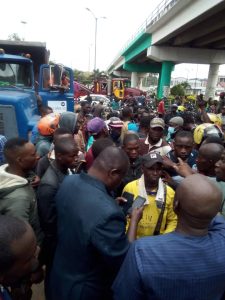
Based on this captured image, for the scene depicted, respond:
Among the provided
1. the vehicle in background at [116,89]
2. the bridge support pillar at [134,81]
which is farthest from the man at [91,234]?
the bridge support pillar at [134,81]

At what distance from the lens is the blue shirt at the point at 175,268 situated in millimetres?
1441

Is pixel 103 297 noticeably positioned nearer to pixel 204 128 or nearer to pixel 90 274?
pixel 90 274

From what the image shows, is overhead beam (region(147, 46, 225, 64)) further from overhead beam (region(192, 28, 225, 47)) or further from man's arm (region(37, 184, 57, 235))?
man's arm (region(37, 184, 57, 235))

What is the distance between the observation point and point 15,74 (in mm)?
6973

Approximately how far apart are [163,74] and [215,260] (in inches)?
1052

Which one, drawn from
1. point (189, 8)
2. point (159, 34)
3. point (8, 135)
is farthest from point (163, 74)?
point (8, 135)

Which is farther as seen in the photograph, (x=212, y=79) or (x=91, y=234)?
(x=212, y=79)

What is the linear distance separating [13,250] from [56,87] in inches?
250

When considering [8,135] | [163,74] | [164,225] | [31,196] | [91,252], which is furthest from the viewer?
Result: [163,74]

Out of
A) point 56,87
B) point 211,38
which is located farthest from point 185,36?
point 56,87

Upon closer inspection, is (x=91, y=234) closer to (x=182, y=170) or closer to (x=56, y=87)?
(x=182, y=170)

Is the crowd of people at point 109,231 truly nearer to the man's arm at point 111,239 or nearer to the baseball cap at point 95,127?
the man's arm at point 111,239

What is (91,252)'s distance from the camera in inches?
71.7

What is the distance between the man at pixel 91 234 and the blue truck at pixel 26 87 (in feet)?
12.9
